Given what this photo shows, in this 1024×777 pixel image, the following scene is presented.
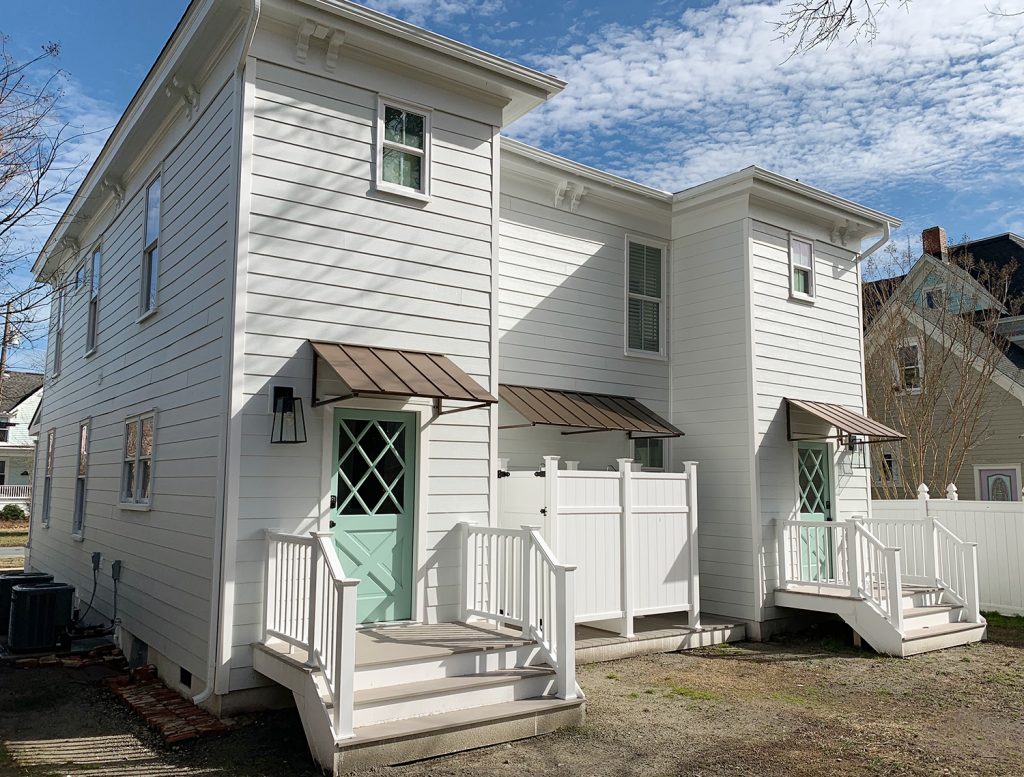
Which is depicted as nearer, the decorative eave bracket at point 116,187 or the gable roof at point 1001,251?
the decorative eave bracket at point 116,187

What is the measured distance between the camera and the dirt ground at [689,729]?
5195mm

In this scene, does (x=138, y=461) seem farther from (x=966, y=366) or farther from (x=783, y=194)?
(x=966, y=366)

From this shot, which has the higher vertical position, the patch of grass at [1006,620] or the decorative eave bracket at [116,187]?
the decorative eave bracket at [116,187]

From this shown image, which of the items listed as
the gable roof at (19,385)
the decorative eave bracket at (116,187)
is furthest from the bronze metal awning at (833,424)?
the gable roof at (19,385)

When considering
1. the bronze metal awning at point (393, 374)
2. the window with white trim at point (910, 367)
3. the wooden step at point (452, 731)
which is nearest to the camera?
the wooden step at point (452, 731)

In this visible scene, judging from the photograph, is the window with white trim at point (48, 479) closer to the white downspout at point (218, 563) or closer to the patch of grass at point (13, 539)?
the white downspout at point (218, 563)

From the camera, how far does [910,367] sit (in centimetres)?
1777

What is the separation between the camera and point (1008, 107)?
5062 mm

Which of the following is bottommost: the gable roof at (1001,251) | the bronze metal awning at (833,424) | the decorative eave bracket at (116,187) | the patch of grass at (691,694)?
the patch of grass at (691,694)

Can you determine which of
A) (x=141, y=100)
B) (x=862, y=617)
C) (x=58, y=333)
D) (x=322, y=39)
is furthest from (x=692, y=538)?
(x=58, y=333)

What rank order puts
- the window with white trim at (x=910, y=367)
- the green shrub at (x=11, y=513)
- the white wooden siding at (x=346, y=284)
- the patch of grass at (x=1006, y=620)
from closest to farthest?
the white wooden siding at (x=346, y=284) → the patch of grass at (x=1006, y=620) → the window with white trim at (x=910, y=367) → the green shrub at (x=11, y=513)

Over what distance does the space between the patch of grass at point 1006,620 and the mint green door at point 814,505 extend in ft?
8.43

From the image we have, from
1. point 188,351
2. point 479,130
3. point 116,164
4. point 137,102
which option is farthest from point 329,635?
point 116,164

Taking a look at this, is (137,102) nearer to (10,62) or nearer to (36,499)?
(10,62)
